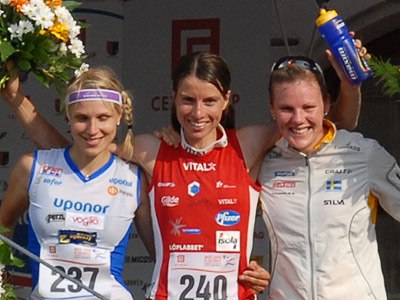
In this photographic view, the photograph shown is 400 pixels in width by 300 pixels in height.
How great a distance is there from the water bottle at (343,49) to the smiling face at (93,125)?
727 millimetres

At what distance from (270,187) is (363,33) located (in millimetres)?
2125

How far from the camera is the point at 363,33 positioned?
5.10 m

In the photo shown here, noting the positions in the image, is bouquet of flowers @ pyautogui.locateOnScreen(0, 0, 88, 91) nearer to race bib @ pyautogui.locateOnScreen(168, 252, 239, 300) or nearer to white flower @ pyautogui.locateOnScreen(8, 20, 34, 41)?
white flower @ pyautogui.locateOnScreen(8, 20, 34, 41)

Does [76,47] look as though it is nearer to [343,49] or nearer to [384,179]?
[343,49]

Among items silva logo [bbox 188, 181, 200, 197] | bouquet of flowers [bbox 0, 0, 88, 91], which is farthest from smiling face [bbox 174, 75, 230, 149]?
bouquet of flowers [bbox 0, 0, 88, 91]

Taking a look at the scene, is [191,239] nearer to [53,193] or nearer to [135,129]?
[53,193]

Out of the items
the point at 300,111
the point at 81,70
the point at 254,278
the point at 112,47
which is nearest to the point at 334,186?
the point at 300,111

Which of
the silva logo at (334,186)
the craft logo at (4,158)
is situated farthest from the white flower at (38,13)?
the craft logo at (4,158)

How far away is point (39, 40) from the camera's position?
306 centimetres

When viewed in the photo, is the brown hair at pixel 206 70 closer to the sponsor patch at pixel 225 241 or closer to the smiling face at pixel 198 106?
the smiling face at pixel 198 106

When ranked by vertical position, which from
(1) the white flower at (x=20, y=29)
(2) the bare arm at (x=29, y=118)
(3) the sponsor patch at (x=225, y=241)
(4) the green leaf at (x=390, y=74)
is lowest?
(3) the sponsor patch at (x=225, y=241)

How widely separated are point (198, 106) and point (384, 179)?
2.11 feet

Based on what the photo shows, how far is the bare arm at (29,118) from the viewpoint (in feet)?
10.4

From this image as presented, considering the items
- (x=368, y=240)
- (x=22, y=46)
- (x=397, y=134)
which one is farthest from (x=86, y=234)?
(x=397, y=134)
